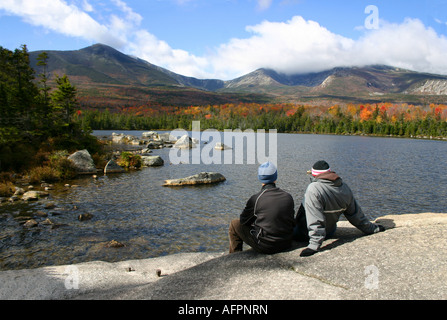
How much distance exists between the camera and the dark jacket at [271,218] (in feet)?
23.1

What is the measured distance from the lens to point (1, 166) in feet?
85.8

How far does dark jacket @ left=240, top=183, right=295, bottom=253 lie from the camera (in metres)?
7.04

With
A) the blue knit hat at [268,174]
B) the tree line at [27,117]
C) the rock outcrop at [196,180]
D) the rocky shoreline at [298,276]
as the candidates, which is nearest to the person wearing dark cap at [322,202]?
the rocky shoreline at [298,276]

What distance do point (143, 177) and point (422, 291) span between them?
89.4ft

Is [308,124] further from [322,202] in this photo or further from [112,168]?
[322,202]

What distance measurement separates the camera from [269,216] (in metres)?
7.06

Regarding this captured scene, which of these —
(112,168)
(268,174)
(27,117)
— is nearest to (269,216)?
(268,174)

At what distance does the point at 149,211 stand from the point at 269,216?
1263 cm

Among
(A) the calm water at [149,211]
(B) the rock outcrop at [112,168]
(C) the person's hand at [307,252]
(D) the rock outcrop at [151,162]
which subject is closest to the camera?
(C) the person's hand at [307,252]

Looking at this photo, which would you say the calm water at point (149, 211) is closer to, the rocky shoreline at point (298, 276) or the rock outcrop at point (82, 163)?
the rock outcrop at point (82, 163)

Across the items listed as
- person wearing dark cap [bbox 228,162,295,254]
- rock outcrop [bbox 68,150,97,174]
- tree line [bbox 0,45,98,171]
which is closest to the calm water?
rock outcrop [bbox 68,150,97,174]
